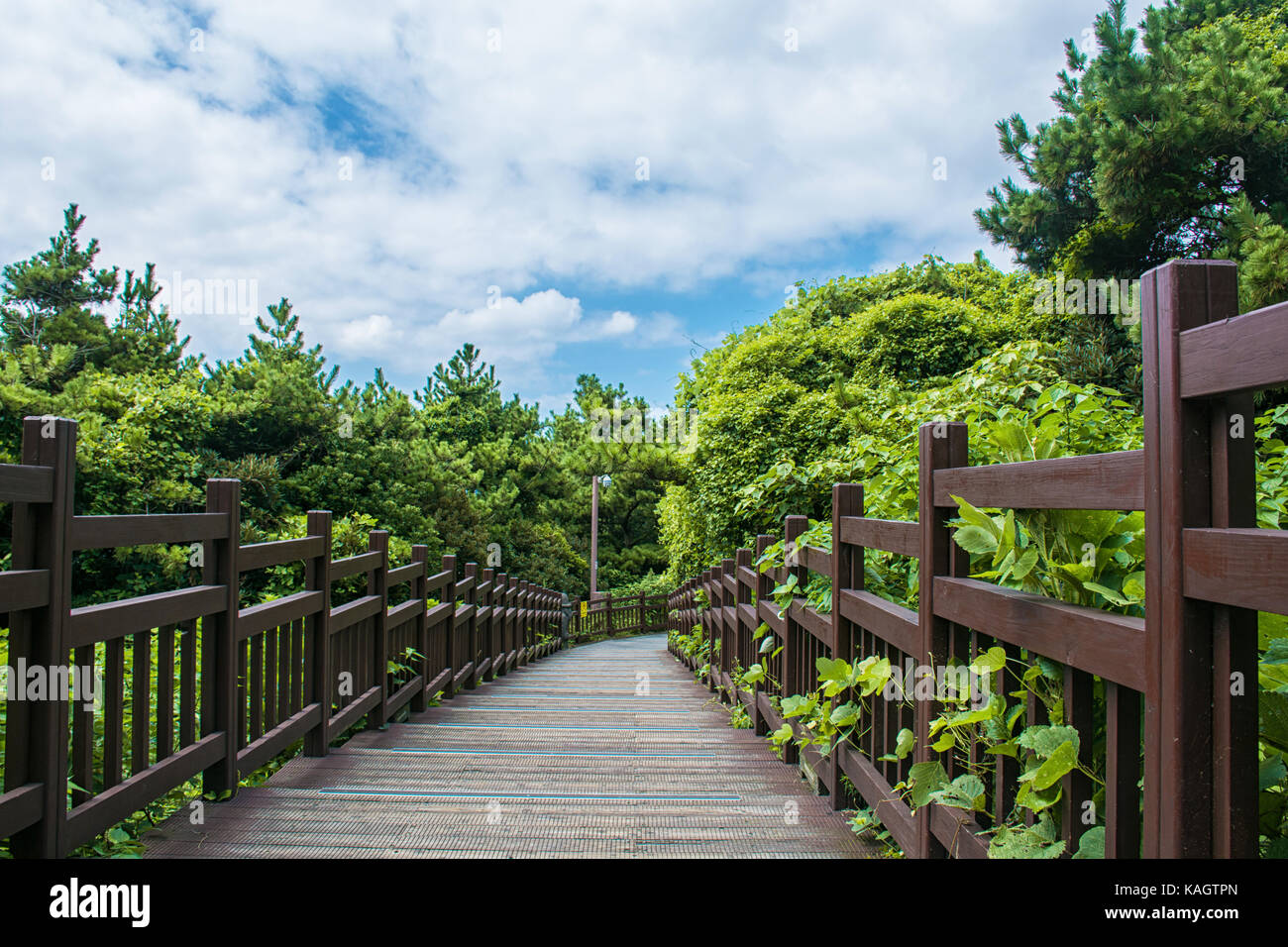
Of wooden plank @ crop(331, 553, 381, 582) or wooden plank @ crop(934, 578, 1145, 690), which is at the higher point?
wooden plank @ crop(934, 578, 1145, 690)

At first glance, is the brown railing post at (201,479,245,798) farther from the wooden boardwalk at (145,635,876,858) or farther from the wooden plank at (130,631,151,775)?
the wooden plank at (130,631,151,775)

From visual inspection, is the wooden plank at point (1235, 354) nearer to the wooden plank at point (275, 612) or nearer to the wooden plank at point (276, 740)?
the wooden plank at point (275, 612)

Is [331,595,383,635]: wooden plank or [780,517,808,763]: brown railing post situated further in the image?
[331,595,383,635]: wooden plank

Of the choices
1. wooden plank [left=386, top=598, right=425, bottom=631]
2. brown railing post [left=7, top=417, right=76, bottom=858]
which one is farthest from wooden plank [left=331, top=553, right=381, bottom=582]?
brown railing post [left=7, top=417, right=76, bottom=858]

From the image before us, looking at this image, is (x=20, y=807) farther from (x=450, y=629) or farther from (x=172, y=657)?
(x=450, y=629)

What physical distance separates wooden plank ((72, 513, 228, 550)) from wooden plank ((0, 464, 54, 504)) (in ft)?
0.44

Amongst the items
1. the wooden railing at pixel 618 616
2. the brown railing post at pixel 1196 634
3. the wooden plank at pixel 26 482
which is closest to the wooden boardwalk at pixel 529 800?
the wooden plank at pixel 26 482

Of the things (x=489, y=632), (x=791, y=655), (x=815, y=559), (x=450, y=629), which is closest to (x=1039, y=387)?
(x=815, y=559)

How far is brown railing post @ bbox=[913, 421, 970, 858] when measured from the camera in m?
2.04

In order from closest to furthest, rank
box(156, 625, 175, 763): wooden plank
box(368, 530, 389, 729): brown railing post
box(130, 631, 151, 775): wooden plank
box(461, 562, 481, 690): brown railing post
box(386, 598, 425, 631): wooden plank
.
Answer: box(130, 631, 151, 775): wooden plank
box(156, 625, 175, 763): wooden plank
box(368, 530, 389, 729): brown railing post
box(386, 598, 425, 631): wooden plank
box(461, 562, 481, 690): brown railing post

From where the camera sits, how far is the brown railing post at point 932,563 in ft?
6.68

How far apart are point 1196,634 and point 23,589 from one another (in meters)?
2.43

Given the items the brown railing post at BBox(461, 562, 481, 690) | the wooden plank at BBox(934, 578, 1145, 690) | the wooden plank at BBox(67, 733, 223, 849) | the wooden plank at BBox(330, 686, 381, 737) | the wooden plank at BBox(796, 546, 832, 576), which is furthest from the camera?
the brown railing post at BBox(461, 562, 481, 690)
